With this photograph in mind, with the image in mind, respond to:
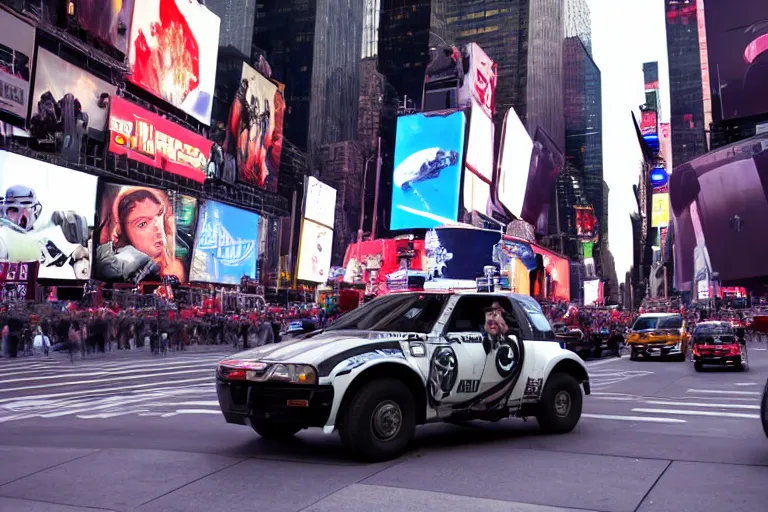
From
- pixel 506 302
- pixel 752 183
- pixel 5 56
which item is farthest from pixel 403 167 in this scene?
pixel 506 302

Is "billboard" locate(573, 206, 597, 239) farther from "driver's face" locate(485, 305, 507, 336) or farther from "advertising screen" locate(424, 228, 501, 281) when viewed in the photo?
"driver's face" locate(485, 305, 507, 336)

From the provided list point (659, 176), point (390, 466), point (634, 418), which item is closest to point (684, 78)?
point (659, 176)

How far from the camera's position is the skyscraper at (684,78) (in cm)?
16150

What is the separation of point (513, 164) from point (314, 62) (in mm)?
37908

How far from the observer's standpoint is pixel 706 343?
21.2 metres

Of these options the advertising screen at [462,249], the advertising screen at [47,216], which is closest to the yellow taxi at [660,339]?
the advertising screen at [47,216]

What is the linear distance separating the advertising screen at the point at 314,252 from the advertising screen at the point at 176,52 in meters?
22.3

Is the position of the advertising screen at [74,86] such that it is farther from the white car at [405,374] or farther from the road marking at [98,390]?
the white car at [405,374]

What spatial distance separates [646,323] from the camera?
26.9 metres

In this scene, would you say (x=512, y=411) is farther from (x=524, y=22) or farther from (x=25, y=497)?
(x=524, y=22)

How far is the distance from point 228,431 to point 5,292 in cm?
2707

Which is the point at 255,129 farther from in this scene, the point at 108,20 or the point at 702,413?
the point at 702,413

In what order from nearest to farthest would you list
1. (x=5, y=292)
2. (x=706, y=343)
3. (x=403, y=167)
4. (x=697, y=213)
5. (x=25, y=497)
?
(x=25, y=497), (x=706, y=343), (x=5, y=292), (x=403, y=167), (x=697, y=213)

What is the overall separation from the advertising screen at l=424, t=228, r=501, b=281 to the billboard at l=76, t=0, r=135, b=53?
52.8 m
